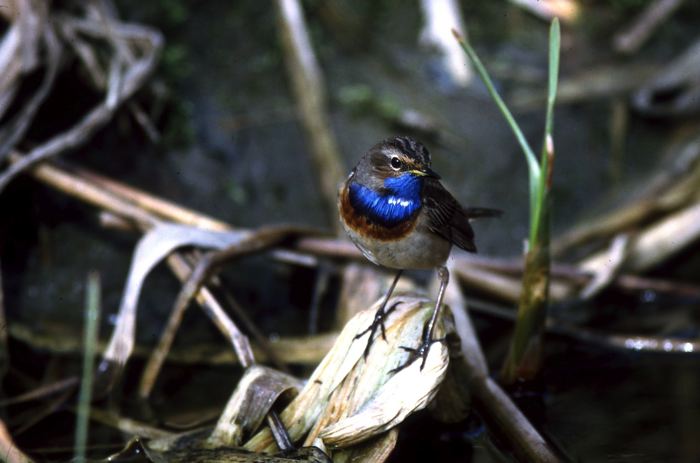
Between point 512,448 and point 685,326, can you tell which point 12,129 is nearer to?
point 512,448

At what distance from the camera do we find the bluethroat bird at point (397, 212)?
389cm

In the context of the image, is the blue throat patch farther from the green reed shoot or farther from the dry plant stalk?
the dry plant stalk

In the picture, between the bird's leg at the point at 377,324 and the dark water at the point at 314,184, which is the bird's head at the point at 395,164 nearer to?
the bird's leg at the point at 377,324

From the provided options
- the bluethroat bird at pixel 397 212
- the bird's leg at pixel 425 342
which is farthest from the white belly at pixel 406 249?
the bird's leg at pixel 425 342

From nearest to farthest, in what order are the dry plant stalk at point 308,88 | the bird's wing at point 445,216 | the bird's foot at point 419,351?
the bird's foot at point 419,351, the bird's wing at point 445,216, the dry plant stalk at point 308,88

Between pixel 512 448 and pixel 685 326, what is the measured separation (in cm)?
215

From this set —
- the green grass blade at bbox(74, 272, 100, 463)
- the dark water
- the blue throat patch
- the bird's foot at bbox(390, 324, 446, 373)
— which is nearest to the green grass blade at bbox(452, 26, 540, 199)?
the blue throat patch

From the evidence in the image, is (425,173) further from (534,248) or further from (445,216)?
(534,248)

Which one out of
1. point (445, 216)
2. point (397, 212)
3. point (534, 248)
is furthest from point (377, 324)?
point (534, 248)

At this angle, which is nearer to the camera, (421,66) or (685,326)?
(685,326)

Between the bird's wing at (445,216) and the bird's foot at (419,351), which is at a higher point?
the bird's wing at (445,216)

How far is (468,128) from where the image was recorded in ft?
22.8

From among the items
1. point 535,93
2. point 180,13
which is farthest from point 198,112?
point 535,93

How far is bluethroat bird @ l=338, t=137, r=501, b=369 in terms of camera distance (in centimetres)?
389
